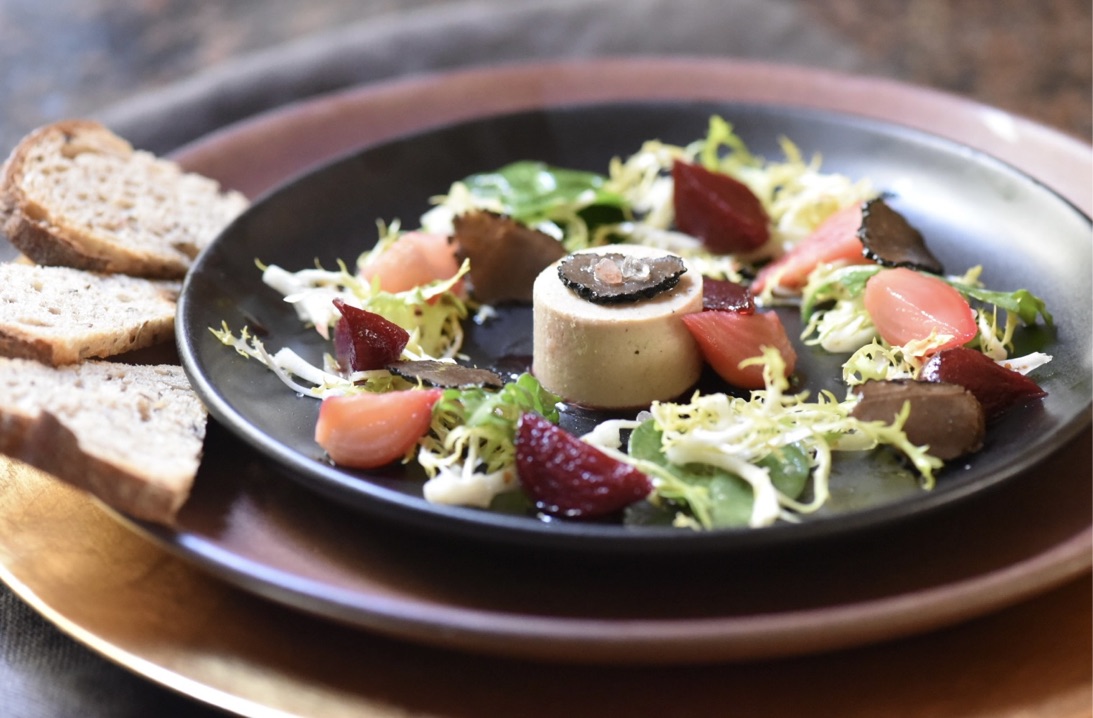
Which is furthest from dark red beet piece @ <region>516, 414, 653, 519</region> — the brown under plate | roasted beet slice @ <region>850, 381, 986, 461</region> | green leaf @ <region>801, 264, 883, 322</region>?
green leaf @ <region>801, 264, 883, 322</region>

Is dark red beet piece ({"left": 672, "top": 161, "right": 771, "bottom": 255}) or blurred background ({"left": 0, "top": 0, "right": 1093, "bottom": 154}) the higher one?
dark red beet piece ({"left": 672, "top": 161, "right": 771, "bottom": 255})

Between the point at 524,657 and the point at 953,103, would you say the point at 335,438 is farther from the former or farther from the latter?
the point at 953,103

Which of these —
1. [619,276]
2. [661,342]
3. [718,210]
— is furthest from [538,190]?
[661,342]

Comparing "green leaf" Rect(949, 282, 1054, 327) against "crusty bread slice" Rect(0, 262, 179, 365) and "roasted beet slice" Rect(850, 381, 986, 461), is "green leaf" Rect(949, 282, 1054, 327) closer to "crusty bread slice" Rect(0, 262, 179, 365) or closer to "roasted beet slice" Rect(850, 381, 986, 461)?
"roasted beet slice" Rect(850, 381, 986, 461)

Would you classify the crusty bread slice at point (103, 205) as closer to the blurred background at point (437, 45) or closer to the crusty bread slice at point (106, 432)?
the crusty bread slice at point (106, 432)

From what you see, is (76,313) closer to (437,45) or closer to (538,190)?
(538,190)
